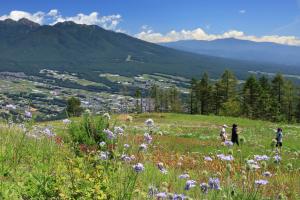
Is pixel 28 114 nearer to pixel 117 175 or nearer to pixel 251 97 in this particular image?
pixel 117 175

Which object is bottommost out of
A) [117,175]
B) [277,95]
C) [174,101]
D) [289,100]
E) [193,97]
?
[174,101]

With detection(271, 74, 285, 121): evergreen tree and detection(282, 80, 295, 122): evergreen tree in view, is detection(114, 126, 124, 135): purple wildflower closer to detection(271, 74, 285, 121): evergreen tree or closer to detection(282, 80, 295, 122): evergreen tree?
detection(271, 74, 285, 121): evergreen tree

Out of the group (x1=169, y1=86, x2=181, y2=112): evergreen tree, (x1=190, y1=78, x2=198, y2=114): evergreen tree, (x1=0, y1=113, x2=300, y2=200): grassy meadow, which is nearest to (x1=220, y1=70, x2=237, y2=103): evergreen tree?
(x1=190, y1=78, x2=198, y2=114): evergreen tree

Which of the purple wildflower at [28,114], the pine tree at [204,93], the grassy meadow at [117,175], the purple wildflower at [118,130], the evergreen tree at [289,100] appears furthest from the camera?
the pine tree at [204,93]

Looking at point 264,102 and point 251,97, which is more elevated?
point 251,97

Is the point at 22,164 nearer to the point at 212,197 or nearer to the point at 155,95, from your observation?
the point at 212,197

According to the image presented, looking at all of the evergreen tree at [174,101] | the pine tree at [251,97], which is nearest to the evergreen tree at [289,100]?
the pine tree at [251,97]

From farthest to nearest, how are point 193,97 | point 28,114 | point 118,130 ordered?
point 193,97 → point 28,114 → point 118,130

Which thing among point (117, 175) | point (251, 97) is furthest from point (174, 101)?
point (117, 175)

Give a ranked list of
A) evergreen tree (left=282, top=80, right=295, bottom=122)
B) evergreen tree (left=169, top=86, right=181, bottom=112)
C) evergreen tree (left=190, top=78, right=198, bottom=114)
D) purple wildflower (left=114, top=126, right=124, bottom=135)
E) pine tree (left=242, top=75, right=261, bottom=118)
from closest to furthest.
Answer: purple wildflower (left=114, top=126, right=124, bottom=135)
pine tree (left=242, top=75, right=261, bottom=118)
evergreen tree (left=282, top=80, right=295, bottom=122)
evergreen tree (left=190, top=78, right=198, bottom=114)
evergreen tree (left=169, top=86, right=181, bottom=112)

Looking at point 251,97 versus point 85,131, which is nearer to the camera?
point 85,131

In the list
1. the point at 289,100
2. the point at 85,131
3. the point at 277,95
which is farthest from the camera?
the point at 277,95

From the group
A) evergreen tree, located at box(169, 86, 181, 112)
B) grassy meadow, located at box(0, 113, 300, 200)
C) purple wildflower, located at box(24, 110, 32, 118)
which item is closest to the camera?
grassy meadow, located at box(0, 113, 300, 200)

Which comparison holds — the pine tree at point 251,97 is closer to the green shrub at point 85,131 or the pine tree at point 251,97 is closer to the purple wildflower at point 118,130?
the green shrub at point 85,131
